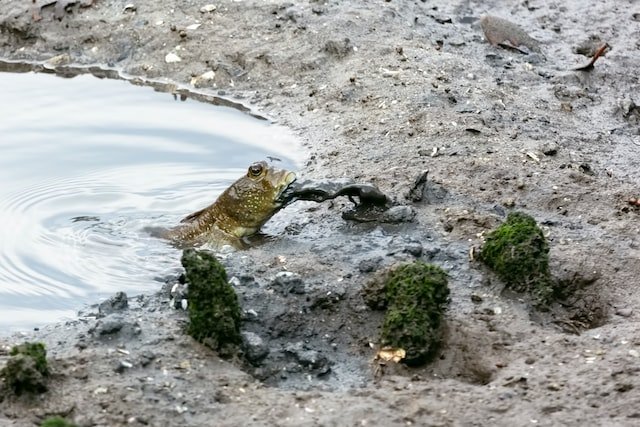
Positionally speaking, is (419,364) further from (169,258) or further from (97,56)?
(97,56)

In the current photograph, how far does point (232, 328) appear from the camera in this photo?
→ 4.39 metres

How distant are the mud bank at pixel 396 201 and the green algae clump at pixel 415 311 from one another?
A: 0.09 m

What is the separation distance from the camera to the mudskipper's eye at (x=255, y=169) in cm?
581

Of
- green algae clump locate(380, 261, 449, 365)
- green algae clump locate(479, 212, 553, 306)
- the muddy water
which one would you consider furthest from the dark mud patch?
green algae clump locate(380, 261, 449, 365)

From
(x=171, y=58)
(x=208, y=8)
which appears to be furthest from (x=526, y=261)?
(x=208, y=8)

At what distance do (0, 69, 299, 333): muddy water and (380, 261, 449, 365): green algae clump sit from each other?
5.01 ft

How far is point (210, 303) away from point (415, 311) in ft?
2.88

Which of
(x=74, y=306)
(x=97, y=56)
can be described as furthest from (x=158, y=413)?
(x=97, y=56)

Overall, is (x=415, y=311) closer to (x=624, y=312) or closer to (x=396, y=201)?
(x=624, y=312)

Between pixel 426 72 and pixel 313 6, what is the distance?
5.14 ft

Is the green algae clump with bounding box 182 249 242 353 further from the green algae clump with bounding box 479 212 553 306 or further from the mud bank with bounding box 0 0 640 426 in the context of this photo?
the green algae clump with bounding box 479 212 553 306

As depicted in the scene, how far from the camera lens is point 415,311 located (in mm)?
4465

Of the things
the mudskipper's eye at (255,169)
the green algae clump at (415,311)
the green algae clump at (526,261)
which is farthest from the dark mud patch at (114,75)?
the green algae clump at (415,311)

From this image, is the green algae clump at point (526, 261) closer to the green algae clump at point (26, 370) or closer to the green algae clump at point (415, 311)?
the green algae clump at point (415, 311)
